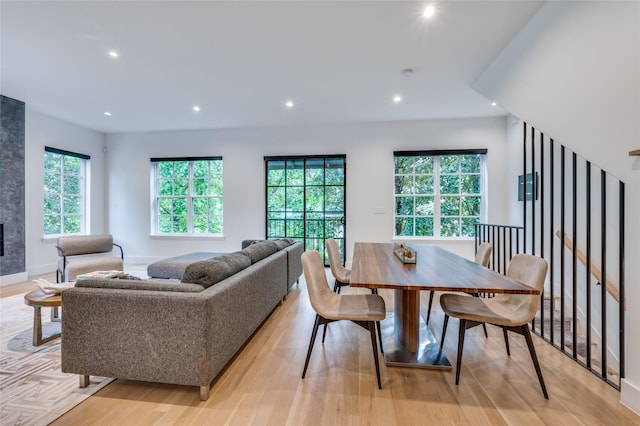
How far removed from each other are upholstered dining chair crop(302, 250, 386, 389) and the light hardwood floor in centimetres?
19

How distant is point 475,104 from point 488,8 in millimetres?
2444

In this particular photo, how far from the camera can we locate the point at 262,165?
5828 millimetres

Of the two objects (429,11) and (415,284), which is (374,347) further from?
(429,11)

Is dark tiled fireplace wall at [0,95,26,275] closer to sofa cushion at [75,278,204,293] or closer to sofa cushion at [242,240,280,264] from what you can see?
sofa cushion at [75,278,204,293]

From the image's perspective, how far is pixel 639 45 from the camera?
161 cm

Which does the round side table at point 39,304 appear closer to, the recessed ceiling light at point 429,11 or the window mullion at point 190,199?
the window mullion at point 190,199

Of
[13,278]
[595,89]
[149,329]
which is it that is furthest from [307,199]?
[13,278]

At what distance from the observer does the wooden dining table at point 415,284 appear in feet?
5.19

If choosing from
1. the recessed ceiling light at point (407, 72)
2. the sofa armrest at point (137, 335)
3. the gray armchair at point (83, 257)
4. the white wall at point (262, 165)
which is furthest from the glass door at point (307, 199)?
the sofa armrest at point (137, 335)

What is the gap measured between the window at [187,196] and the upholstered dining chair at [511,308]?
5.20 meters

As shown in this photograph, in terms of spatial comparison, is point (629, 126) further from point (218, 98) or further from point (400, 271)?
point (218, 98)

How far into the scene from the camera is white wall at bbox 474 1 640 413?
65.1 inches

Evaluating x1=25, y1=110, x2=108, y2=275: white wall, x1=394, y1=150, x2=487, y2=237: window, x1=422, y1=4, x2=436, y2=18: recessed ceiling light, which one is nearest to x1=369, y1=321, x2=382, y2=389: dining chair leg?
x1=422, y1=4, x2=436, y2=18: recessed ceiling light

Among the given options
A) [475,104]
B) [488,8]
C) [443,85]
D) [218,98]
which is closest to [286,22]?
[488,8]
